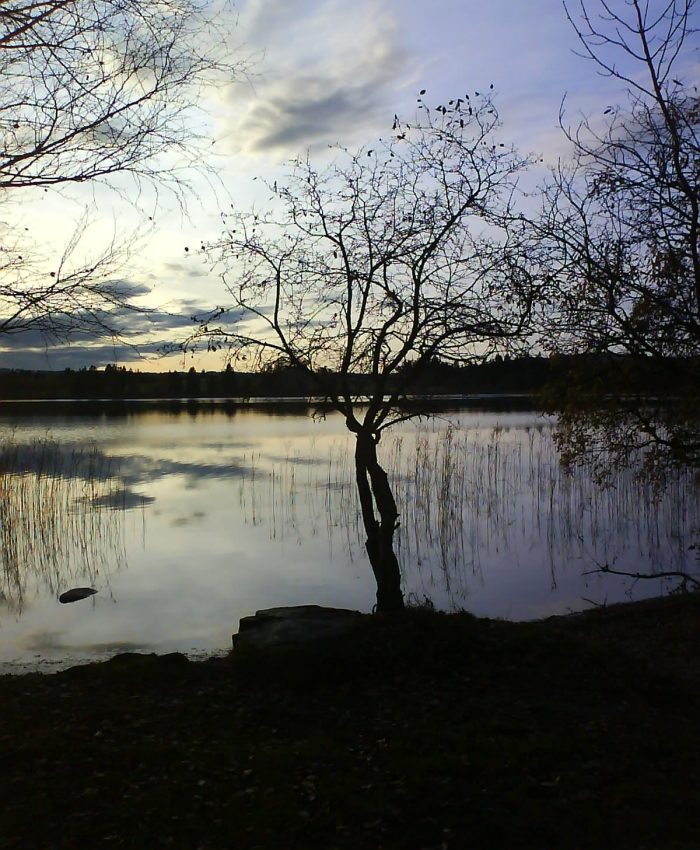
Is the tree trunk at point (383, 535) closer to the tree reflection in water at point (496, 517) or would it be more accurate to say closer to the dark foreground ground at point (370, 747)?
the dark foreground ground at point (370, 747)

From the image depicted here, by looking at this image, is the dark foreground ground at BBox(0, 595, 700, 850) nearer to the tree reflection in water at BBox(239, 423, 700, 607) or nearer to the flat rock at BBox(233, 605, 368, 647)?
the flat rock at BBox(233, 605, 368, 647)

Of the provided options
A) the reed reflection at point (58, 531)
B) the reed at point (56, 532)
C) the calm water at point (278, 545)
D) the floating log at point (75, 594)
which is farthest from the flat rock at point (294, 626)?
the reed at point (56, 532)

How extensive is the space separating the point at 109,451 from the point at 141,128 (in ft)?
106

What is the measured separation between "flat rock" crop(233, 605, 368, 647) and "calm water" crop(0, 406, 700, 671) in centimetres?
325

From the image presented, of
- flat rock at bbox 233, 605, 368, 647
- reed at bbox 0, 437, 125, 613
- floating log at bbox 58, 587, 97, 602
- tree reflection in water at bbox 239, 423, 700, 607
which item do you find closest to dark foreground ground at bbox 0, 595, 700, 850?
flat rock at bbox 233, 605, 368, 647

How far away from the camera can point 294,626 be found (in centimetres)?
686

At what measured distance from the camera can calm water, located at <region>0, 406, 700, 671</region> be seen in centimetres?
1210

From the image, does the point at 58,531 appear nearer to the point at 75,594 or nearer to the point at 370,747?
the point at 75,594

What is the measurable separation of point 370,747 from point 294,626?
1.82 meters

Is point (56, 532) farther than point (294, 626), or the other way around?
point (56, 532)

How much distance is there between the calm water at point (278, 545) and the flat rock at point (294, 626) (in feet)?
10.7

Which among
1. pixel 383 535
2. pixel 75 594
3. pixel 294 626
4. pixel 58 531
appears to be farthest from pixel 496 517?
pixel 294 626

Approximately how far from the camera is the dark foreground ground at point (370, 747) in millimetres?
4168

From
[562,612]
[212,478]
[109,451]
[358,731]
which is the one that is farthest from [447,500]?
[109,451]
